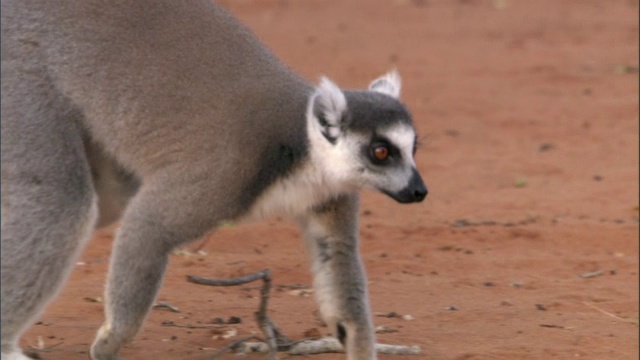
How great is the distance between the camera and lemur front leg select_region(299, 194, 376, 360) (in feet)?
23.0

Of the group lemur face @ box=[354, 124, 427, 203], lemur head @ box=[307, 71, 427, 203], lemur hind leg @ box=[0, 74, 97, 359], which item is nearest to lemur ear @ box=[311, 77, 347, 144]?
lemur head @ box=[307, 71, 427, 203]

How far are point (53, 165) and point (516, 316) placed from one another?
3.11 m

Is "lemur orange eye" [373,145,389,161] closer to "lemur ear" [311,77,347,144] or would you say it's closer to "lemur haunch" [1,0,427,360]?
"lemur haunch" [1,0,427,360]

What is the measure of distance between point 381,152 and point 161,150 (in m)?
1.15

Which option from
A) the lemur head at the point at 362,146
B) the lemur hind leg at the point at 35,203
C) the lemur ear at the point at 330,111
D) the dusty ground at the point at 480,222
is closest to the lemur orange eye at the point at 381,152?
the lemur head at the point at 362,146

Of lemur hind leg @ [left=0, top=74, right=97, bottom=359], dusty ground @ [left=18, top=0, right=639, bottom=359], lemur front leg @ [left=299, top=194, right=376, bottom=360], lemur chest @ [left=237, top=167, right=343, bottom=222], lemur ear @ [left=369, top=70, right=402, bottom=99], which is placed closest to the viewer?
lemur hind leg @ [left=0, top=74, right=97, bottom=359]

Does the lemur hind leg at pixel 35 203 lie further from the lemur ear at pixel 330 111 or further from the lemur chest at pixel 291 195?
the lemur ear at pixel 330 111

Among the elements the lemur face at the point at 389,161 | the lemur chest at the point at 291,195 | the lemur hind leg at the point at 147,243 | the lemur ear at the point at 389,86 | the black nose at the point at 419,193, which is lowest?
the lemur hind leg at the point at 147,243

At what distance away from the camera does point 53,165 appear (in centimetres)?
670

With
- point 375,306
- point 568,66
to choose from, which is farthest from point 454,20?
point 375,306

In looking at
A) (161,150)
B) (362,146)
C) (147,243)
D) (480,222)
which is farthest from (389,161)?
(480,222)

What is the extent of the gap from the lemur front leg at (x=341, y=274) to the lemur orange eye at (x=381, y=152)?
329 mm

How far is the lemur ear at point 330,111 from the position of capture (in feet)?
22.7

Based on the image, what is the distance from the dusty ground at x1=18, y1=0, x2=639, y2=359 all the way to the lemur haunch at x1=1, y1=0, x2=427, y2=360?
80 cm
